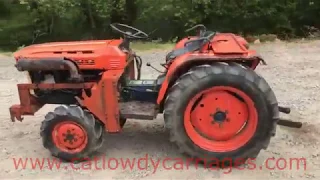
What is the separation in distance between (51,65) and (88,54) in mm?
371

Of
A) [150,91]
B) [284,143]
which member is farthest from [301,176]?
[150,91]

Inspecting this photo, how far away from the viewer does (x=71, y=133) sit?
4523mm

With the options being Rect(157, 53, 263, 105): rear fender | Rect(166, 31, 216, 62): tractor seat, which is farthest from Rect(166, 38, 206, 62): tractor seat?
Rect(157, 53, 263, 105): rear fender

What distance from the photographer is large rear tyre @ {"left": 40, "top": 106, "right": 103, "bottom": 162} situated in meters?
4.50

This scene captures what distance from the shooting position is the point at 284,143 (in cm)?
509

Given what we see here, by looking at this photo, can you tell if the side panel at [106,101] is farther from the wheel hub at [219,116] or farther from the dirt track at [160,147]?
the wheel hub at [219,116]

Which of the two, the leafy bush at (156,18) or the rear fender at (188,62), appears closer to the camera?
the rear fender at (188,62)

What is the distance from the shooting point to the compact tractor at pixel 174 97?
4.30m

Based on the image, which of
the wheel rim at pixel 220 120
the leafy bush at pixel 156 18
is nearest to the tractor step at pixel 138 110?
the wheel rim at pixel 220 120

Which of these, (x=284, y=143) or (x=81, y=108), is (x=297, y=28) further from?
(x=81, y=108)

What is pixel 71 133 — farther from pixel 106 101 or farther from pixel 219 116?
pixel 219 116

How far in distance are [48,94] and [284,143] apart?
254 centimetres

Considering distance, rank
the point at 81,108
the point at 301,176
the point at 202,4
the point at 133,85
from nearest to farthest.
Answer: the point at 301,176, the point at 81,108, the point at 133,85, the point at 202,4

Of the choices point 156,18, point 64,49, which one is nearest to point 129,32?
point 64,49
